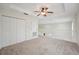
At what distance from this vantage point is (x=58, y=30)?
1987 mm

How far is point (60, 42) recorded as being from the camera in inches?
76.2

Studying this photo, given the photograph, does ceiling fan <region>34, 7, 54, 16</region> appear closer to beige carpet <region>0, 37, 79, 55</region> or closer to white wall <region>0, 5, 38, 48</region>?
white wall <region>0, 5, 38, 48</region>

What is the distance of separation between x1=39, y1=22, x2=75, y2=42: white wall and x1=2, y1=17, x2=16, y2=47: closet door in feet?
1.79

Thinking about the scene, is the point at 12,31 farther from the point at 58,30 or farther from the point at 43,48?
the point at 58,30

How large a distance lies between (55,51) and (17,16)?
100 centimetres

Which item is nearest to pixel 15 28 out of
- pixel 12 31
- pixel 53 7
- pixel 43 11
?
pixel 12 31

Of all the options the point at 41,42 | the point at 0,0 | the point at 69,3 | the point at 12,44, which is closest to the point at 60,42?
the point at 41,42

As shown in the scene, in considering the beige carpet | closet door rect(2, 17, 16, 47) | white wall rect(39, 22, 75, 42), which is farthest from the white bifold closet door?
white wall rect(39, 22, 75, 42)

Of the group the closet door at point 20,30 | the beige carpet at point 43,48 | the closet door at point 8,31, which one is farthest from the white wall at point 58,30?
the closet door at point 8,31

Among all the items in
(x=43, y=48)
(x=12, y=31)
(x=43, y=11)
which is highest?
(x=43, y=11)

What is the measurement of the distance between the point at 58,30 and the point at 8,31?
978mm

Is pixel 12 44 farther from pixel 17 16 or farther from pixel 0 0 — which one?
pixel 0 0

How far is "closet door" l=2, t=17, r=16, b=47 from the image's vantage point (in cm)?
185
